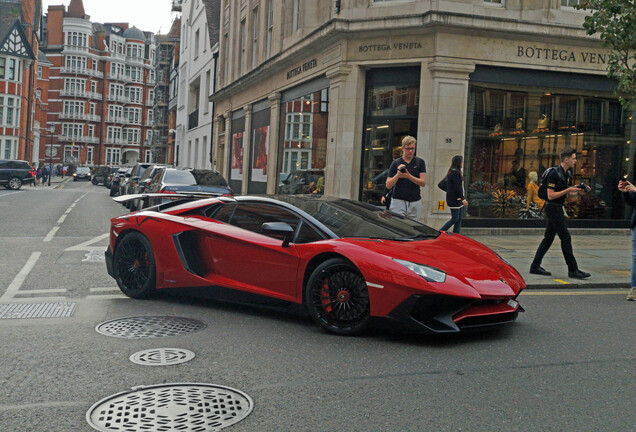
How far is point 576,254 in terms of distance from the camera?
12.4 m

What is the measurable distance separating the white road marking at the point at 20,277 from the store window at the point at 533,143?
36.0 feet

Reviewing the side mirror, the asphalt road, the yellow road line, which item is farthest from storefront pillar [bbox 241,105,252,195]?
the side mirror

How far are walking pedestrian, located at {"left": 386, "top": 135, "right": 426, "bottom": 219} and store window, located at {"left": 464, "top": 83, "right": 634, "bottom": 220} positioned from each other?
7.70m

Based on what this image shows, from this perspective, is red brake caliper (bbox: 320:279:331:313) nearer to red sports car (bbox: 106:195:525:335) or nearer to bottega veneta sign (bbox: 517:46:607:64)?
red sports car (bbox: 106:195:525:335)

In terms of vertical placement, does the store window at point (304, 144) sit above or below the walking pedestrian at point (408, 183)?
above

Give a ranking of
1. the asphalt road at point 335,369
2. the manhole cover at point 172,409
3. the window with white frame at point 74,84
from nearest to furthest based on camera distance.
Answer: the manhole cover at point 172,409
the asphalt road at point 335,369
the window with white frame at point 74,84

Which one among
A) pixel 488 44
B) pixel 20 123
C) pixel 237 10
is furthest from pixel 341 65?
pixel 20 123

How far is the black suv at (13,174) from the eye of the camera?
3944 cm

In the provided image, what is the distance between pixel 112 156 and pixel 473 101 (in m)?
90.3

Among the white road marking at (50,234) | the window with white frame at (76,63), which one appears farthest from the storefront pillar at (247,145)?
the window with white frame at (76,63)

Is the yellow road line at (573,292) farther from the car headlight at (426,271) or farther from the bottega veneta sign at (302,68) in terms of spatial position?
the bottega veneta sign at (302,68)

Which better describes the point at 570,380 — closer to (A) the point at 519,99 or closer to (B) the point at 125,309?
(B) the point at 125,309

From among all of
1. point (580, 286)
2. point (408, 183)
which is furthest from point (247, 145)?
point (580, 286)

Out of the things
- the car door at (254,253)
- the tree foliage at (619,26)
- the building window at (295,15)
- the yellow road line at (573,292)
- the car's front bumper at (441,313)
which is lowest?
the yellow road line at (573,292)
